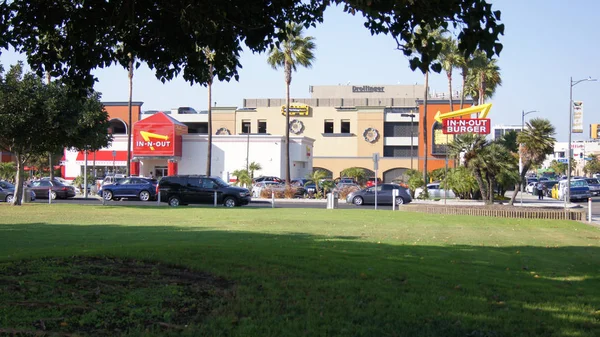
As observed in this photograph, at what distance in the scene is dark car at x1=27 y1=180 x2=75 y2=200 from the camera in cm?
4000

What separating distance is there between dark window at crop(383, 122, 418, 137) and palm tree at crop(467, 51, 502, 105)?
17532 millimetres

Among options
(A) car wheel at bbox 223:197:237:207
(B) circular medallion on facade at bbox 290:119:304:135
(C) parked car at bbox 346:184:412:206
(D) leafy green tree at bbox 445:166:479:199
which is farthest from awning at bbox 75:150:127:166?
(D) leafy green tree at bbox 445:166:479:199

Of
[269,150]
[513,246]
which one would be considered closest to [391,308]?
[513,246]

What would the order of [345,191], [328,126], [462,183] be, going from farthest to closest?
[328,126]
[345,191]
[462,183]

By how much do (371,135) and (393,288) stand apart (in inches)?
2882

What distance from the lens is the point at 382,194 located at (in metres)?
37.2

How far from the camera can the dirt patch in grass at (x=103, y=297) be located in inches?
226

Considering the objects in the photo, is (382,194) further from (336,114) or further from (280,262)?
(336,114)

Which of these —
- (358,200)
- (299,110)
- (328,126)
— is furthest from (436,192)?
(328,126)

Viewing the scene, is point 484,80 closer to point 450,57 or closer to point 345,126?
point 450,57

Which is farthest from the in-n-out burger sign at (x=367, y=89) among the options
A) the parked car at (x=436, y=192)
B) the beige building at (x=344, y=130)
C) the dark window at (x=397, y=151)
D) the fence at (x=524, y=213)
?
the fence at (x=524, y=213)

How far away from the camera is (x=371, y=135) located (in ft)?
263

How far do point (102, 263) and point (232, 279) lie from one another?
2.15 meters

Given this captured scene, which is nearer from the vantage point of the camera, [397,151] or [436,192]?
[436,192]
